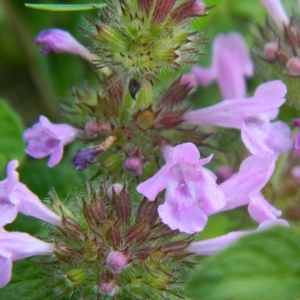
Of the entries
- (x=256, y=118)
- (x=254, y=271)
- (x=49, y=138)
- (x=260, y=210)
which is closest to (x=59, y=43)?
(x=49, y=138)

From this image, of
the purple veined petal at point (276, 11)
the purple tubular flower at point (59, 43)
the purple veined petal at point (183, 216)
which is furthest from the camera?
the purple veined petal at point (276, 11)

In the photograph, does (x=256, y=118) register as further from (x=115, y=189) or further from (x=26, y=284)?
(x=26, y=284)

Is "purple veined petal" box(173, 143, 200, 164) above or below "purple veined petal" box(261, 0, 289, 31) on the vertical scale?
above

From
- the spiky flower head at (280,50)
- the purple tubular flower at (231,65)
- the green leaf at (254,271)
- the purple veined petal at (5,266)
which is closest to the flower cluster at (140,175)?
the purple veined petal at (5,266)

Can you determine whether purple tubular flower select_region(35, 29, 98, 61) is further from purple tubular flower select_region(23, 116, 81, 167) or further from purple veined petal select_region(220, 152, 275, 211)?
purple veined petal select_region(220, 152, 275, 211)

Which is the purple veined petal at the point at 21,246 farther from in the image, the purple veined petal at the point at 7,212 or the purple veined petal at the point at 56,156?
the purple veined petal at the point at 56,156

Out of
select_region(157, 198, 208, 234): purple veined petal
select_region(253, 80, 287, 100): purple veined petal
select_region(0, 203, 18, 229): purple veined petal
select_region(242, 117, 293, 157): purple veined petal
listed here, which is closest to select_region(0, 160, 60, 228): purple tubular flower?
select_region(0, 203, 18, 229): purple veined petal
